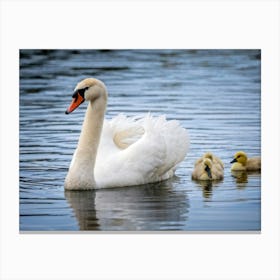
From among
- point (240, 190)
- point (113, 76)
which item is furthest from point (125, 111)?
point (240, 190)

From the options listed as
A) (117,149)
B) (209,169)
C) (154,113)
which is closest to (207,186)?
(209,169)

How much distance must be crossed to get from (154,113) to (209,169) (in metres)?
2.01

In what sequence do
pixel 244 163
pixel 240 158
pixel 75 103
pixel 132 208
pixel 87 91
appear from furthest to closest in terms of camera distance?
pixel 240 158, pixel 244 163, pixel 87 91, pixel 75 103, pixel 132 208

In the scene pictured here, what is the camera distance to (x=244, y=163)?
Result: 29906mm

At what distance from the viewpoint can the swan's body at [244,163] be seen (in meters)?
29.3

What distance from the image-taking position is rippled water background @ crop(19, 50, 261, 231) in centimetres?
2856

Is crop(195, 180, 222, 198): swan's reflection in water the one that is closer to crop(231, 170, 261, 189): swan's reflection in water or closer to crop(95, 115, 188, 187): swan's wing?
crop(231, 170, 261, 189): swan's reflection in water

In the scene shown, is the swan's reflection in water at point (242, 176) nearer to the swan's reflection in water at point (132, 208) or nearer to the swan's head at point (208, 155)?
the swan's head at point (208, 155)

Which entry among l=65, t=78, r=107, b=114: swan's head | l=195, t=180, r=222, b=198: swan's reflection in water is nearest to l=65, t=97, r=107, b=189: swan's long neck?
l=65, t=78, r=107, b=114: swan's head

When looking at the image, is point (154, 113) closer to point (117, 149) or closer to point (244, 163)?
point (117, 149)

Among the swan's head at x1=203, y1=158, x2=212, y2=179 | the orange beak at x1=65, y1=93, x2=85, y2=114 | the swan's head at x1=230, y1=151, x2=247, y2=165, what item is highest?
the orange beak at x1=65, y1=93, x2=85, y2=114

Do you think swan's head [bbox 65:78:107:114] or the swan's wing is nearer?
swan's head [bbox 65:78:107:114]

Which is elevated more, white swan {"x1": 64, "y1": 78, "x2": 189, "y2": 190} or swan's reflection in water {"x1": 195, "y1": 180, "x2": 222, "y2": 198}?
white swan {"x1": 64, "y1": 78, "x2": 189, "y2": 190}

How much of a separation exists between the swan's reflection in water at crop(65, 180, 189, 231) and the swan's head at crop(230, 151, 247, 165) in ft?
2.82
